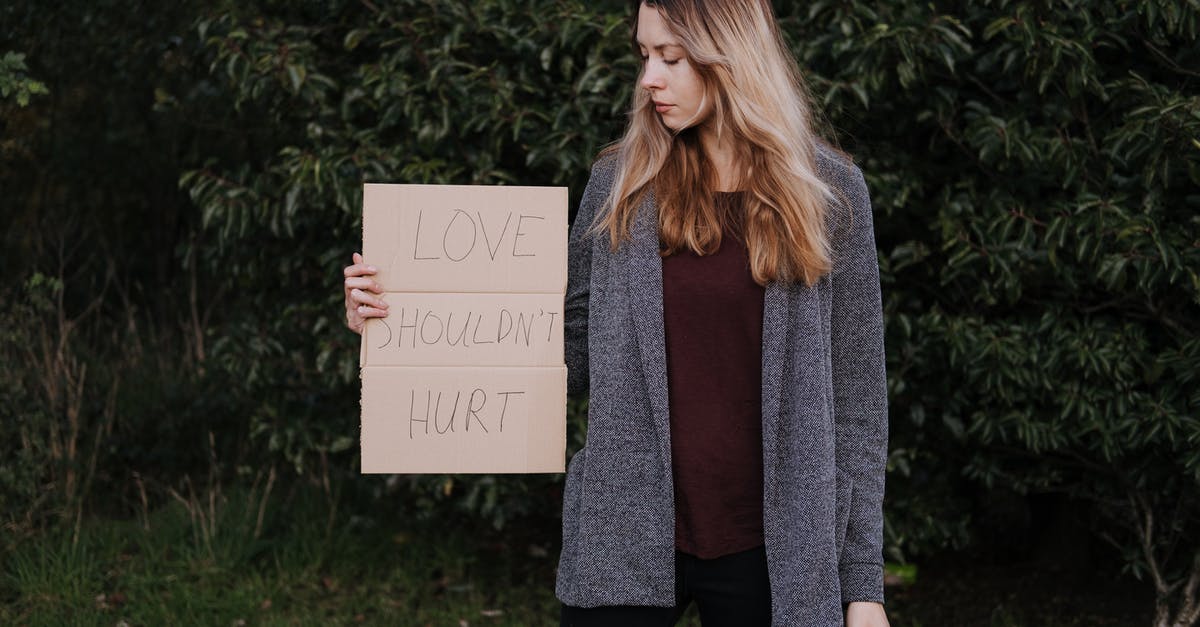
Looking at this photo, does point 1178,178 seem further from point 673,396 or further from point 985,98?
point 673,396

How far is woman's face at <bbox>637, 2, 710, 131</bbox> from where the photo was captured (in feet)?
6.75

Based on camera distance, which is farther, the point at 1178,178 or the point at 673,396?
the point at 1178,178

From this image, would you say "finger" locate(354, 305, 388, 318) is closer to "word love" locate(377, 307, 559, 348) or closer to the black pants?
"word love" locate(377, 307, 559, 348)

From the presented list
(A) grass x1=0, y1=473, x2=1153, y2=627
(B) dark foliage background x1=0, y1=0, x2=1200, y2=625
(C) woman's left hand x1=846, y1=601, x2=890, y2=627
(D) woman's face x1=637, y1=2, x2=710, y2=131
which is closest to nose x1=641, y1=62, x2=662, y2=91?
(D) woman's face x1=637, y1=2, x2=710, y2=131

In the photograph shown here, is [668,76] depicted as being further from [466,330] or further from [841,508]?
[841,508]

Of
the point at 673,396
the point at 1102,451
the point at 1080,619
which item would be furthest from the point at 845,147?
the point at 673,396

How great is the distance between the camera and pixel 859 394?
2102 mm

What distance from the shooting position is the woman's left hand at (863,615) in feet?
6.80

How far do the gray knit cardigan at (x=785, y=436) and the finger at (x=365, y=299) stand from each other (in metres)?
0.38

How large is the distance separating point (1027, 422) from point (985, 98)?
3.54ft

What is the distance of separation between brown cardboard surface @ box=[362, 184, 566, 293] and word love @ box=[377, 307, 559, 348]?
0.15ft

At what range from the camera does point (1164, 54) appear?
366 centimetres

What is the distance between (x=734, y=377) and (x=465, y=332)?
487 millimetres

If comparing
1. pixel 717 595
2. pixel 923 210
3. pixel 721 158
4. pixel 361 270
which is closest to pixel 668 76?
pixel 721 158
